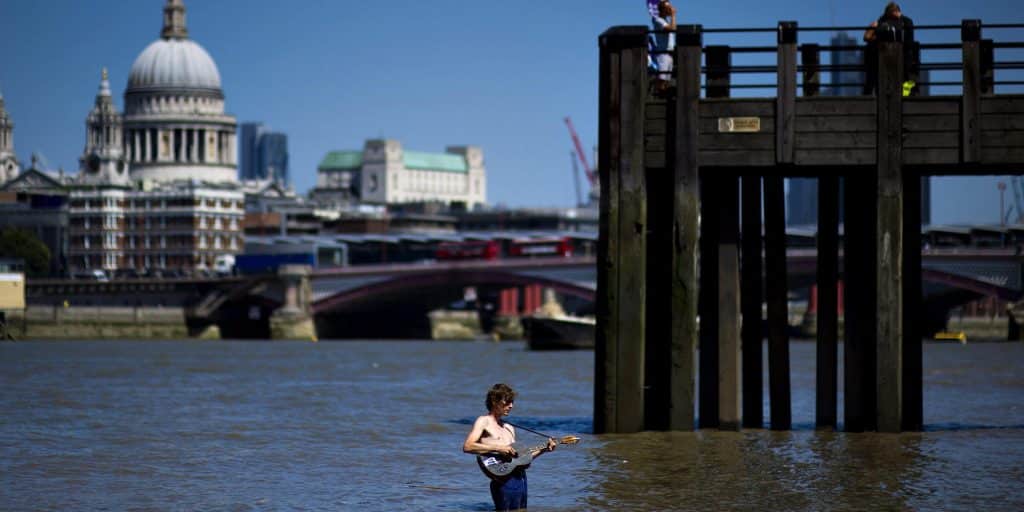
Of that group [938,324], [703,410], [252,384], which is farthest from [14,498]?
[938,324]

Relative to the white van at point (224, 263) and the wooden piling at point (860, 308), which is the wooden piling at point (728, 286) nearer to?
the wooden piling at point (860, 308)

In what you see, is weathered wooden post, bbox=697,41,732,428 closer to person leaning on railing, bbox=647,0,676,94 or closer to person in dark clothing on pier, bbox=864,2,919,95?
person leaning on railing, bbox=647,0,676,94

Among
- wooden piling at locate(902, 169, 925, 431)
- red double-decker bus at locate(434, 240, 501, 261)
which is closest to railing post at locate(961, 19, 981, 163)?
wooden piling at locate(902, 169, 925, 431)

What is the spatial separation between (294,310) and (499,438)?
12812cm

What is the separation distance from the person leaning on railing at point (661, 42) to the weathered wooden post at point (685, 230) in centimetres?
74

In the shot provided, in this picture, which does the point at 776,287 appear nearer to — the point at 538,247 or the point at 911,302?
the point at 911,302

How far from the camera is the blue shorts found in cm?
2058

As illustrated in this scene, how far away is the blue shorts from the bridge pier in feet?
407

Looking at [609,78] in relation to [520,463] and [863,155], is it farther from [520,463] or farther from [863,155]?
[520,463]

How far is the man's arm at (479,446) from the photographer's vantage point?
19984 millimetres

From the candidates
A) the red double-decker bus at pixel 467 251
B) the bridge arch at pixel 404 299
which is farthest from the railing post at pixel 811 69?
the red double-decker bus at pixel 467 251

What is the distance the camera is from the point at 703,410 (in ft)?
96.5

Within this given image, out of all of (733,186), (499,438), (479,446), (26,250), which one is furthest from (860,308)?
(26,250)

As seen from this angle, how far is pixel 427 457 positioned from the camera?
29188mm
